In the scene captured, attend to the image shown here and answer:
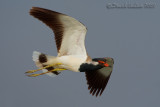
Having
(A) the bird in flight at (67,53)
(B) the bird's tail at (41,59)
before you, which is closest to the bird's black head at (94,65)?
(A) the bird in flight at (67,53)

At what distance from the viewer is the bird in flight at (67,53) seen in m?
9.09

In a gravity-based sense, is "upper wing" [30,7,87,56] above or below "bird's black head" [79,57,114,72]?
above

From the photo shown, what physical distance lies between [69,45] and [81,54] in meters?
0.42

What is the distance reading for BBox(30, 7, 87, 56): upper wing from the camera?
29.6 feet

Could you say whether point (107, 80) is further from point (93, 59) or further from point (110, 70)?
point (93, 59)

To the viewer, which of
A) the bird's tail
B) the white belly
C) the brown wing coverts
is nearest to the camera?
the brown wing coverts

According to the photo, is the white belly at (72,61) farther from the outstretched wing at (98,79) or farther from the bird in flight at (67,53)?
the outstretched wing at (98,79)

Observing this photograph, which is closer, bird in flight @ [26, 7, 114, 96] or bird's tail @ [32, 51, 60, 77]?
bird in flight @ [26, 7, 114, 96]

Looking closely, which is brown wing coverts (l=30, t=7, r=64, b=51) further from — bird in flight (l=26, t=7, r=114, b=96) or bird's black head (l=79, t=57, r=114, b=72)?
bird's black head (l=79, t=57, r=114, b=72)

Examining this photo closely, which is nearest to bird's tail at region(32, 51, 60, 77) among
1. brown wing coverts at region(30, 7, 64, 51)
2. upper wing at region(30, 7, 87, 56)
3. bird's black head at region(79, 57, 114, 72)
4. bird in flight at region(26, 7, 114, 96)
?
bird in flight at region(26, 7, 114, 96)

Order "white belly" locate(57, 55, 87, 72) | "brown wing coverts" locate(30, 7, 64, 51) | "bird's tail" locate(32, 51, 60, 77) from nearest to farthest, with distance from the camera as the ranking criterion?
"brown wing coverts" locate(30, 7, 64, 51) → "white belly" locate(57, 55, 87, 72) → "bird's tail" locate(32, 51, 60, 77)

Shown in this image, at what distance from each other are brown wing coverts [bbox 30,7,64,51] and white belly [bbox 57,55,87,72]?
0.63 meters

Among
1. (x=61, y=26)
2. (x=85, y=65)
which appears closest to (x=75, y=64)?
(x=85, y=65)

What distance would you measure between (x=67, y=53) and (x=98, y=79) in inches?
59.6
